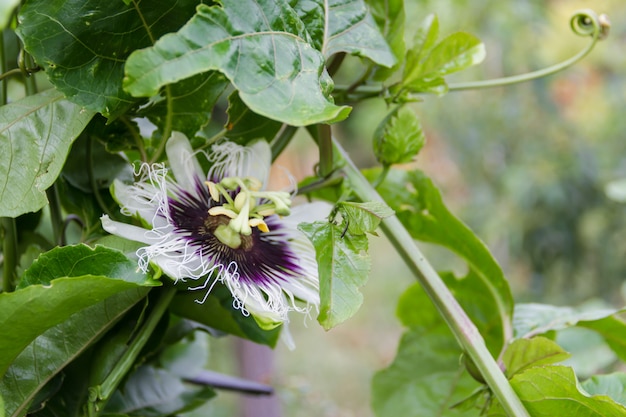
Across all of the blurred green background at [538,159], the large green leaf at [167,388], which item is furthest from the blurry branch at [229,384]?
the blurred green background at [538,159]

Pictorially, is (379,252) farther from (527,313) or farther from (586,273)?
(527,313)

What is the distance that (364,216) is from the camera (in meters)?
0.32

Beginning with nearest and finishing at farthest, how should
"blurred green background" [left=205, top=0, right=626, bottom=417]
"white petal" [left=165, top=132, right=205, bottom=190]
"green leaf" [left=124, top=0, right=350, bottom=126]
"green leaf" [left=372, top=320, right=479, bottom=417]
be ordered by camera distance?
1. "green leaf" [left=124, top=0, right=350, bottom=126]
2. "white petal" [left=165, top=132, right=205, bottom=190]
3. "green leaf" [left=372, top=320, right=479, bottom=417]
4. "blurred green background" [left=205, top=0, right=626, bottom=417]

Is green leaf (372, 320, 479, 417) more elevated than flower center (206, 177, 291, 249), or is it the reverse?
flower center (206, 177, 291, 249)

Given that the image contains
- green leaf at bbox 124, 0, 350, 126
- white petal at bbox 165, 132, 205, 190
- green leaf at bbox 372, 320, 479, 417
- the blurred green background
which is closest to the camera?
green leaf at bbox 124, 0, 350, 126

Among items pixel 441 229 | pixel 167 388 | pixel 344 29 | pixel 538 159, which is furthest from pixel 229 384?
pixel 538 159

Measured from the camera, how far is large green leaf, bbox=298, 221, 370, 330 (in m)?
0.30

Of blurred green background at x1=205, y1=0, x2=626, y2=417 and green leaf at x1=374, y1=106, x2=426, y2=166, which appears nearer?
green leaf at x1=374, y1=106, x2=426, y2=166

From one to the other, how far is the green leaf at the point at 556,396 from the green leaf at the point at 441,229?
0.27 feet

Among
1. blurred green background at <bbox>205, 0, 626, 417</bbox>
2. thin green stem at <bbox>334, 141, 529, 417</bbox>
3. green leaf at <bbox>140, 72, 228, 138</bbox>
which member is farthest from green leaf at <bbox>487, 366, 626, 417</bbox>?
blurred green background at <bbox>205, 0, 626, 417</bbox>

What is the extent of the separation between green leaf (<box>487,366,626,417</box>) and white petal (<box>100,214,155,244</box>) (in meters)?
0.21

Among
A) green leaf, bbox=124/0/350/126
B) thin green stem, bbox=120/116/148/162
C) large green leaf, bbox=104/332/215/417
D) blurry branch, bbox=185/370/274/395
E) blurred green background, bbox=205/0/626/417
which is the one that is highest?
green leaf, bbox=124/0/350/126

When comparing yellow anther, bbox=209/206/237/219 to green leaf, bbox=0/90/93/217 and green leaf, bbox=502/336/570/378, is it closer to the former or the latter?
green leaf, bbox=0/90/93/217

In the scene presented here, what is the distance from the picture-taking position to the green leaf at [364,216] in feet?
1.05
